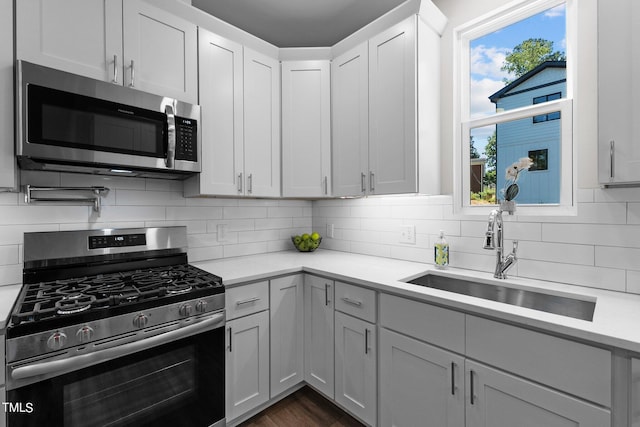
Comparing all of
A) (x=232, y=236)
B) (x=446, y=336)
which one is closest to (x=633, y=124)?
(x=446, y=336)

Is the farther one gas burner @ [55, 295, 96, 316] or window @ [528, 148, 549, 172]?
window @ [528, 148, 549, 172]

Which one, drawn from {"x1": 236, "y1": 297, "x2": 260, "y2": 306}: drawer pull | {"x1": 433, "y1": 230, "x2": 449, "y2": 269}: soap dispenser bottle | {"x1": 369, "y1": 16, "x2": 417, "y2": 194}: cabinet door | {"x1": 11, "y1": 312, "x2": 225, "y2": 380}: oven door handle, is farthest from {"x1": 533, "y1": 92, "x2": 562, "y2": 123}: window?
{"x1": 11, "y1": 312, "x2": 225, "y2": 380}: oven door handle

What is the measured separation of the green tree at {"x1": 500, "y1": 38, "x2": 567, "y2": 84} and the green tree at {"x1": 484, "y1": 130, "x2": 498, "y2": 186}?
0.35m

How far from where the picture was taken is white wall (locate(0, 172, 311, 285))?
156 cm

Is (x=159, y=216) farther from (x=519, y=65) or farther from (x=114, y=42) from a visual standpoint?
(x=519, y=65)

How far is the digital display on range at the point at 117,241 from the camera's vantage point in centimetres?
174

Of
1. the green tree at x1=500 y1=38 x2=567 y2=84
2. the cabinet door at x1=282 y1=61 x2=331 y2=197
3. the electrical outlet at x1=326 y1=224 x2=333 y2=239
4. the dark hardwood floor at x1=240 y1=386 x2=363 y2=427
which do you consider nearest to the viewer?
the green tree at x1=500 y1=38 x2=567 y2=84

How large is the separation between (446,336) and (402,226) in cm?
99

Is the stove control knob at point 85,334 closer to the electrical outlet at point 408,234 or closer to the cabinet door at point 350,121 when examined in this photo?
the cabinet door at point 350,121

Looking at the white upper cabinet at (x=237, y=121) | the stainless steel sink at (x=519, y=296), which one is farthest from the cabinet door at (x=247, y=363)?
the stainless steel sink at (x=519, y=296)

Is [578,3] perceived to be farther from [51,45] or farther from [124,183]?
[124,183]

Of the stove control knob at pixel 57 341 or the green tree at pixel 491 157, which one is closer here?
the stove control knob at pixel 57 341

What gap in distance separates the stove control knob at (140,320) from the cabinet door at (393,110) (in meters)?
1.45

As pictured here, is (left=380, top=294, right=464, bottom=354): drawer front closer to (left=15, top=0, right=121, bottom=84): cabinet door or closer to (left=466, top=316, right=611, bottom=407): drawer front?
(left=466, top=316, right=611, bottom=407): drawer front
